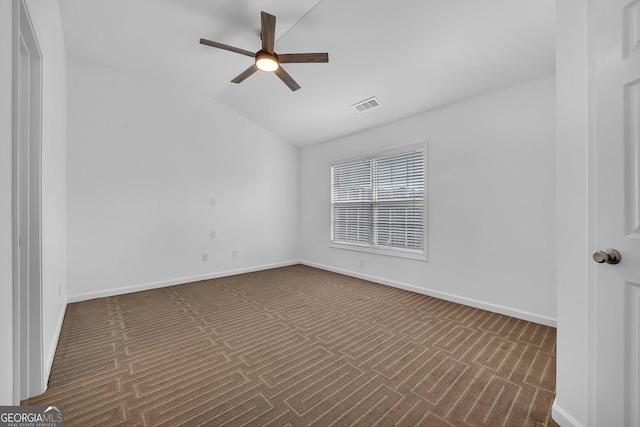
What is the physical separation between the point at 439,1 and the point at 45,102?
3.20 metres

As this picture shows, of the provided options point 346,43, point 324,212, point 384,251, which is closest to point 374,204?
point 384,251

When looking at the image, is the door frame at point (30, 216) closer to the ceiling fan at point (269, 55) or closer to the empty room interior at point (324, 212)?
the empty room interior at point (324, 212)

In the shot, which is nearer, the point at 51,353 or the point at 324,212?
the point at 51,353

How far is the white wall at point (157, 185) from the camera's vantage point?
3.44m

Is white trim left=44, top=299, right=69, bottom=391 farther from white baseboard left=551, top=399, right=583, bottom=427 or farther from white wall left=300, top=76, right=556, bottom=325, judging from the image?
white wall left=300, top=76, right=556, bottom=325

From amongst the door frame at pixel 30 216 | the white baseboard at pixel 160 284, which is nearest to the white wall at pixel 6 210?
the door frame at pixel 30 216

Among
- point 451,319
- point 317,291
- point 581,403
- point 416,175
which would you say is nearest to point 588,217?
point 581,403

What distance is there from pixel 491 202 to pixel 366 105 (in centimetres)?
210

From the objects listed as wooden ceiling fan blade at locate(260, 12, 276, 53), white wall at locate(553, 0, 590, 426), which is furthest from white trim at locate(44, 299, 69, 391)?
white wall at locate(553, 0, 590, 426)

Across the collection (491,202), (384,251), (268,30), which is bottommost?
(384,251)

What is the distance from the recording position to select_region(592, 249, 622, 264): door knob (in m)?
1.13

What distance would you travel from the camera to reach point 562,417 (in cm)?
141

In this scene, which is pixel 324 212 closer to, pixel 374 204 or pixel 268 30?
pixel 374 204

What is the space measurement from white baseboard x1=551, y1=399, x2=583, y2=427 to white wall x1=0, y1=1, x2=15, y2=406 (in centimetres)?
253
